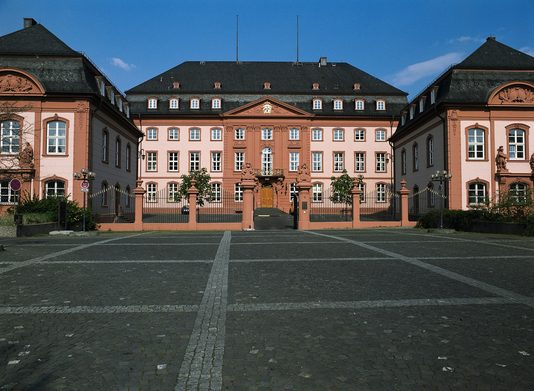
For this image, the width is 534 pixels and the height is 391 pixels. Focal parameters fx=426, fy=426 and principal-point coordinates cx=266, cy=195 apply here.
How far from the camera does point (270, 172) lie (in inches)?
1913

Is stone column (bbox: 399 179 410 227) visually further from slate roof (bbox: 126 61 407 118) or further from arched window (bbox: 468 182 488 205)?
slate roof (bbox: 126 61 407 118)

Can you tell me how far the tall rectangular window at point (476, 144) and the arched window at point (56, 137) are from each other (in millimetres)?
27285

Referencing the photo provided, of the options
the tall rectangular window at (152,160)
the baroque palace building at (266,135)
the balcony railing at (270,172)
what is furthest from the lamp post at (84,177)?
the balcony railing at (270,172)

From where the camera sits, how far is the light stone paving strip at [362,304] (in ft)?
16.6

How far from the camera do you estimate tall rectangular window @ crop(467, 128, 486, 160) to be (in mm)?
30016

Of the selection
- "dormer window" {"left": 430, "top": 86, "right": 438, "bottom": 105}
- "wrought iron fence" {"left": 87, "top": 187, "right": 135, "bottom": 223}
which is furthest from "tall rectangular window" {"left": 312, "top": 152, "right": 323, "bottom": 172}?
"wrought iron fence" {"left": 87, "top": 187, "right": 135, "bottom": 223}

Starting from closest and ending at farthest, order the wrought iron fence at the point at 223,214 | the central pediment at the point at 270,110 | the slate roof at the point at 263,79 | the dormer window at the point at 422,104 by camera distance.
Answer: the wrought iron fence at the point at 223,214, the dormer window at the point at 422,104, the central pediment at the point at 270,110, the slate roof at the point at 263,79

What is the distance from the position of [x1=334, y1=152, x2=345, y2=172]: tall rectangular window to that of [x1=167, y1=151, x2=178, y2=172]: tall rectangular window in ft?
60.7

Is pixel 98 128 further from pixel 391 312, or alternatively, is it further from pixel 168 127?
pixel 391 312

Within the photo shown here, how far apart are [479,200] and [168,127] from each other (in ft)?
110

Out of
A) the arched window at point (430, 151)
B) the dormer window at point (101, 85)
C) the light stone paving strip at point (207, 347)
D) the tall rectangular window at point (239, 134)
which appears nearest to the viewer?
the light stone paving strip at point (207, 347)

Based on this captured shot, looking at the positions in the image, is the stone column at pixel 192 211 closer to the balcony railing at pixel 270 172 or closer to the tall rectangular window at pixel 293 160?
the balcony railing at pixel 270 172

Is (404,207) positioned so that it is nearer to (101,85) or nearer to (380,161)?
(101,85)

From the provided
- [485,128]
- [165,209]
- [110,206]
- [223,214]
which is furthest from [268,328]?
[165,209]
